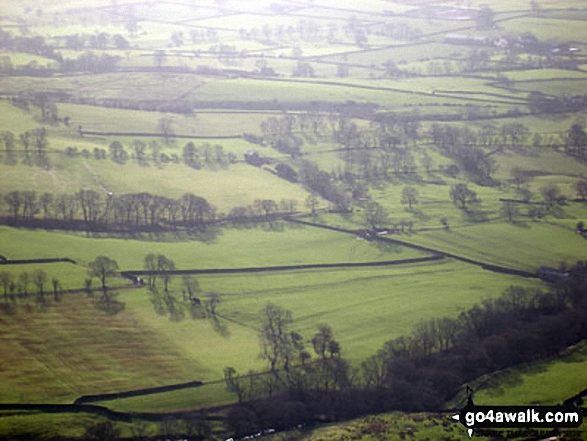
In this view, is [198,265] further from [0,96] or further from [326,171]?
[0,96]

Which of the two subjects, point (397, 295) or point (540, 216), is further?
point (540, 216)

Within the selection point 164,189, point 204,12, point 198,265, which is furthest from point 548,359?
point 204,12

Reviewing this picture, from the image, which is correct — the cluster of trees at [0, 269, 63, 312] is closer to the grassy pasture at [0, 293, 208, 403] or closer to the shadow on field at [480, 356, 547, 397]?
the grassy pasture at [0, 293, 208, 403]

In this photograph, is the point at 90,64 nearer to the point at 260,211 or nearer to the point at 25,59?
the point at 25,59

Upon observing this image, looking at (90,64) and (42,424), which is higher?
(90,64)

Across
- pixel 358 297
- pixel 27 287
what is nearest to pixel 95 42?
pixel 27 287

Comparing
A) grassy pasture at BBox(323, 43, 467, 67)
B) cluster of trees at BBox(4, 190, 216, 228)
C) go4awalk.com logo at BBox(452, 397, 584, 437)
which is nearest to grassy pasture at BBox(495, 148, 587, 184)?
cluster of trees at BBox(4, 190, 216, 228)
